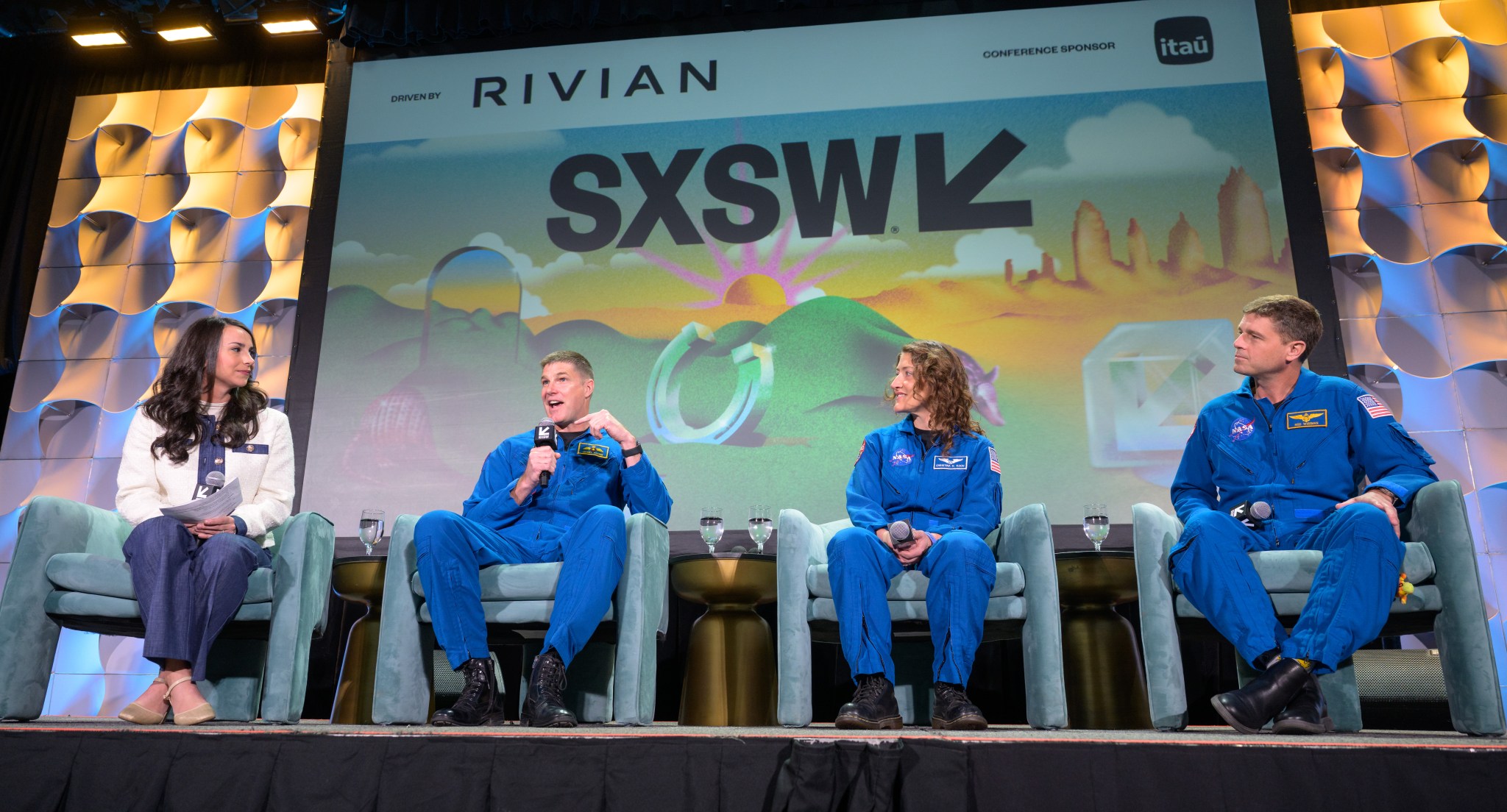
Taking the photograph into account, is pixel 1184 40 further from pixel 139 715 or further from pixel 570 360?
pixel 139 715

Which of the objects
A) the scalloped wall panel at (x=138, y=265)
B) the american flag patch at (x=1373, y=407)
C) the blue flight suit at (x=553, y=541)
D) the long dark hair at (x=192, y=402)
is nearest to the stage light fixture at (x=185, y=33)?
the scalloped wall panel at (x=138, y=265)

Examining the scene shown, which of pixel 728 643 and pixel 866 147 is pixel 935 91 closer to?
pixel 866 147

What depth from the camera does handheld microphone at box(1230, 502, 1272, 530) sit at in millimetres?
2732

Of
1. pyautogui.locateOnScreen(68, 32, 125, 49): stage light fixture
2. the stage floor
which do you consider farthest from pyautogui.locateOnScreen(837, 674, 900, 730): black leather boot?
pyautogui.locateOnScreen(68, 32, 125, 49): stage light fixture

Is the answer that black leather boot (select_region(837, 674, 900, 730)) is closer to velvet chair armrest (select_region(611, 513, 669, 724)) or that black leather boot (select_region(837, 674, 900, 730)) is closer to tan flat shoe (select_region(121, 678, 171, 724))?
velvet chair armrest (select_region(611, 513, 669, 724))

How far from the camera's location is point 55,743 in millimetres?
1990

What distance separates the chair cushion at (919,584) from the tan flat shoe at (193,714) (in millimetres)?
1592

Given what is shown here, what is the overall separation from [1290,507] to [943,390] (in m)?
0.99

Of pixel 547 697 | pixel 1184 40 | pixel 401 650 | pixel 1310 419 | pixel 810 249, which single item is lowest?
pixel 547 697

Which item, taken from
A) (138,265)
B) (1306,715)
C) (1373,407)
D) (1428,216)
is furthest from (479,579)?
(1428,216)

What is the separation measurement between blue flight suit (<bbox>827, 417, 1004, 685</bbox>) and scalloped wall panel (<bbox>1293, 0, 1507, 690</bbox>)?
2.06 meters

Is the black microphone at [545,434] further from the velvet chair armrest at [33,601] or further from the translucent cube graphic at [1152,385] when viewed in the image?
the translucent cube graphic at [1152,385]

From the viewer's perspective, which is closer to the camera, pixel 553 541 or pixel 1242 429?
pixel 1242 429

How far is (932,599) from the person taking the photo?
8.89ft
